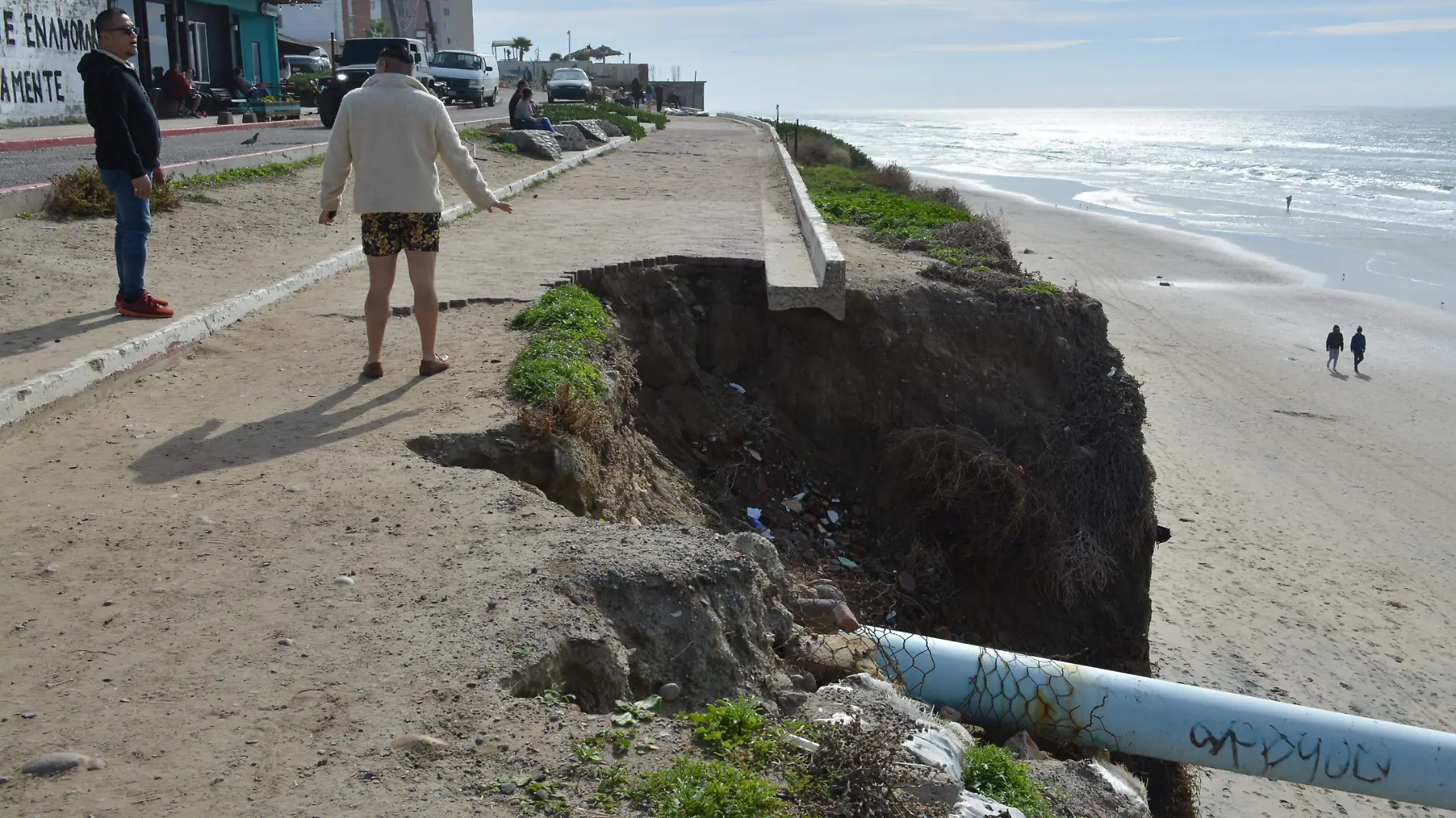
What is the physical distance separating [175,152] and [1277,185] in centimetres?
5553

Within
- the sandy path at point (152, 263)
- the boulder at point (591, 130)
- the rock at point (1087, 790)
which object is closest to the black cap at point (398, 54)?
the sandy path at point (152, 263)

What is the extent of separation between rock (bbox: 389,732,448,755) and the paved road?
34.2 ft

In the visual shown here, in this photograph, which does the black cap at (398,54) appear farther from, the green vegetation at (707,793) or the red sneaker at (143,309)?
the green vegetation at (707,793)

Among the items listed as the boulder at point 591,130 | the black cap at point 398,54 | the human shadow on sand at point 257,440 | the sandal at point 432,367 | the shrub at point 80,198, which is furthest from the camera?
the boulder at point 591,130

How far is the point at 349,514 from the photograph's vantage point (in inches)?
172

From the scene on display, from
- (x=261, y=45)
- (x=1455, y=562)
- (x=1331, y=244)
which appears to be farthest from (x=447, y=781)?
(x=1331, y=244)

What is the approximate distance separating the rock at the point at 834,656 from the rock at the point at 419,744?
5.65ft

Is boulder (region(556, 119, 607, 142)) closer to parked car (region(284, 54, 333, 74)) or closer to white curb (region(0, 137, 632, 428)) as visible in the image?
white curb (region(0, 137, 632, 428))

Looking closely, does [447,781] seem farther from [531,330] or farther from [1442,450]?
[1442,450]

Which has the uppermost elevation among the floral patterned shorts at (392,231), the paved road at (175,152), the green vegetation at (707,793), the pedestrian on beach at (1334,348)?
the paved road at (175,152)

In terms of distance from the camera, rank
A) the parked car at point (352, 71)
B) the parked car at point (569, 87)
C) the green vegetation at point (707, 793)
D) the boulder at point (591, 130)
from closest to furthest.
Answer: the green vegetation at point (707, 793)
the parked car at point (352, 71)
the boulder at point (591, 130)
the parked car at point (569, 87)

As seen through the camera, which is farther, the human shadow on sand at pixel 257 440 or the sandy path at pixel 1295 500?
the sandy path at pixel 1295 500

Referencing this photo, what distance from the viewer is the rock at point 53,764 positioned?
2.70 meters

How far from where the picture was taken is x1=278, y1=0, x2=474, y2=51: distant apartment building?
71.5 meters
